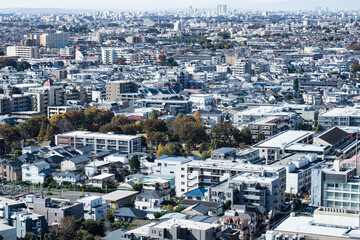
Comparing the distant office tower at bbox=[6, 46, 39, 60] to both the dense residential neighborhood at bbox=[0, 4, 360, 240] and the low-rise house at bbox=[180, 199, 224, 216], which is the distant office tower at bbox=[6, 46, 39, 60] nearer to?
the dense residential neighborhood at bbox=[0, 4, 360, 240]

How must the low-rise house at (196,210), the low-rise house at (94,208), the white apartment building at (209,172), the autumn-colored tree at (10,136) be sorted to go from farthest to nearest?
1. the autumn-colored tree at (10,136)
2. the white apartment building at (209,172)
3. the low-rise house at (94,208)
4. the low-rise house at (196,210)

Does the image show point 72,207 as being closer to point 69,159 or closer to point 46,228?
point 46,228

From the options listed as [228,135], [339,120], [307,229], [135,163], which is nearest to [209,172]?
[135,163]

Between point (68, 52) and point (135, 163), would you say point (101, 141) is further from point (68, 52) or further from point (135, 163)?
point (68, 52)

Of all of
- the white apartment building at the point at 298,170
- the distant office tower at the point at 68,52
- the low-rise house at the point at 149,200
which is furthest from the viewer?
the distant office tower at the point at 68,52

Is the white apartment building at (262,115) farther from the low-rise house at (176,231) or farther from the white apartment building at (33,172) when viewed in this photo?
the low-rise house at (176,231)

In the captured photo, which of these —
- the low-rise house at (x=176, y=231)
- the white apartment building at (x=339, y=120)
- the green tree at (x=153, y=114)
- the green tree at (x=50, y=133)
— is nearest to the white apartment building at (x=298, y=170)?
the low-rise house at (x=176, y=231)

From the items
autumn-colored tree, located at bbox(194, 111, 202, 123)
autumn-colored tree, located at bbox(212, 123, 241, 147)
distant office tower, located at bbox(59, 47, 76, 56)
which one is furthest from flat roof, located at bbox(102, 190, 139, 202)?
distant office tower, located at bbox(59, 47, 76, 56)
